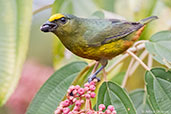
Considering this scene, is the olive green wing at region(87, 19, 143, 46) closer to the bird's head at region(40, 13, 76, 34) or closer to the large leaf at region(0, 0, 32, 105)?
the bird's head at region(40, 13, 76, 34)

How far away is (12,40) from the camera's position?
4.69 ft

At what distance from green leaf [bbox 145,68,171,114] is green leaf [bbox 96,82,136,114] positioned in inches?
3.9

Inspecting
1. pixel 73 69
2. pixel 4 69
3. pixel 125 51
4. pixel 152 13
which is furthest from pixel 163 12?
pixel 4 69

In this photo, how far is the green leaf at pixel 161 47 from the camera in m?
1.33

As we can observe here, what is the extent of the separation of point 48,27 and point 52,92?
12.2 inches

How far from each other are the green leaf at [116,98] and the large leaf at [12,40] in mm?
408

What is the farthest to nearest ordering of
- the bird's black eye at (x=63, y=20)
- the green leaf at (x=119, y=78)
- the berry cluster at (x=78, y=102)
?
the green leaf at (x=119, y=78), the bird's black eye at (x=63, y=20), the berry cluster at (x=78, y=102)

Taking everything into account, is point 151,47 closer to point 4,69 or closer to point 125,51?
point 125,51

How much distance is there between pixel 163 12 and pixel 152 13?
64 mm

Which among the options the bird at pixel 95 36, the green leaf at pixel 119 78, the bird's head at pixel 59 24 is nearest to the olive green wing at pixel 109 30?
the bird at pixel 95 36

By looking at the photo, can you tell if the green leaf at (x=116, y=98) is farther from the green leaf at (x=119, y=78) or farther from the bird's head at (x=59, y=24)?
the green leaf at (x=119, y=78)

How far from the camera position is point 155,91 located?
4.24 feet

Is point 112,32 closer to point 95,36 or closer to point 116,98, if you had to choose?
point 95,36

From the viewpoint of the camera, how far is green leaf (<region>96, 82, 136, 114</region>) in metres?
1.24
